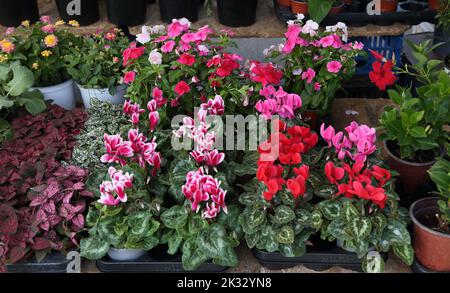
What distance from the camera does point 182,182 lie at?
1.91 meters

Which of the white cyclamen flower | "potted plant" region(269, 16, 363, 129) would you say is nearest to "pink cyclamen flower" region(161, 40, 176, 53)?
the white cyclamen flower

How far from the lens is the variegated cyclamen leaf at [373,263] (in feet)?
5.78

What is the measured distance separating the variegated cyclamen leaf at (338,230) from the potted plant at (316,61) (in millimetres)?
695

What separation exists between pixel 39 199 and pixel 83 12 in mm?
1428

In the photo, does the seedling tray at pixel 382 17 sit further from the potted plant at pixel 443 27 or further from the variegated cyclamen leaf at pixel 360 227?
the variegated cyclamen leaf at pixel 360 227

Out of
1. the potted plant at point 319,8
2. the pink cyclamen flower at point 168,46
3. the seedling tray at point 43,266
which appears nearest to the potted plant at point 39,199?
the seedling tray at point 43,266

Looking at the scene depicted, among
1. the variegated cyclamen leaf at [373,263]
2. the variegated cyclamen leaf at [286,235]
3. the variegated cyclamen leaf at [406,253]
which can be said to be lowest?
the variegated cyclamen leaf at [373,263]

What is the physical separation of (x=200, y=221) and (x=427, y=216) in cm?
77

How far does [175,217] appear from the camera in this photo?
1.80m

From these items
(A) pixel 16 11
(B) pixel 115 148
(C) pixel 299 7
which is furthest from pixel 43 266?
(C) pixel 299 7

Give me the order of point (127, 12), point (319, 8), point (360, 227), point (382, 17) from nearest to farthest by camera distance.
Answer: point (360, 227) → point (319, 8) → point (382, 17) → point (127, 12)

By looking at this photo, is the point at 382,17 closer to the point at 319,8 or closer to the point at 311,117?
the point at 319,8
